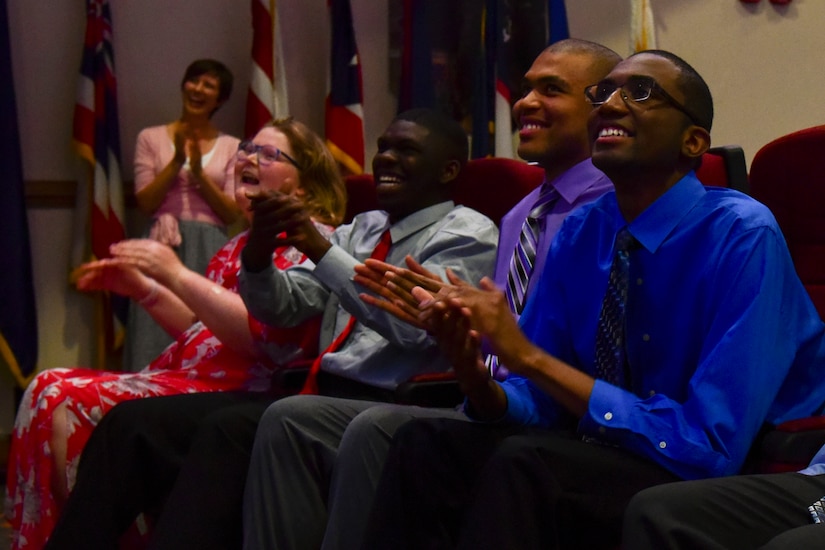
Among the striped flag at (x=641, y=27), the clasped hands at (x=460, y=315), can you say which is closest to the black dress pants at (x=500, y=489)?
the clasped hands at (x=460, y=315)

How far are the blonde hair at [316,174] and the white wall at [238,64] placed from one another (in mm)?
2190

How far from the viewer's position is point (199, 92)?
15.1 ft

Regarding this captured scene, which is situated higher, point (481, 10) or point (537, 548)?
point (481, 10)

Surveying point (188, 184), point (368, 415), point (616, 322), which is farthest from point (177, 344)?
point (188, 184)

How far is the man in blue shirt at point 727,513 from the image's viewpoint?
1.40 metres

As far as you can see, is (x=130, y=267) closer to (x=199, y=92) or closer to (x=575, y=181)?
(x=575, y=181)

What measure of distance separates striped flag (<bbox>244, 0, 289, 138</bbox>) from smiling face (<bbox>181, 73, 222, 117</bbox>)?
0.66ft

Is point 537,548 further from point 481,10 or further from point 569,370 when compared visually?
point 481,10

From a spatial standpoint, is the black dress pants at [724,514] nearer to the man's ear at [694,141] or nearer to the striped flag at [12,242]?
the man's ear at [694,141]

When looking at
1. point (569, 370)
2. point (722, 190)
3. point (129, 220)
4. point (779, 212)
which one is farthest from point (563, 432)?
point (129, 220)

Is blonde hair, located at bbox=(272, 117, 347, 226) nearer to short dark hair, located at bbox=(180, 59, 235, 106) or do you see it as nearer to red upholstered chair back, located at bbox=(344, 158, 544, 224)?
red upholstered chair back, located at bbox=(344, 158, 544, 224)

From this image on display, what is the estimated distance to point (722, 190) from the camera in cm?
182

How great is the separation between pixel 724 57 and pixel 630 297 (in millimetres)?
3601

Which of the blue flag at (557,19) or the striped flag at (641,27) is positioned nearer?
the striped flag at (641,27)
